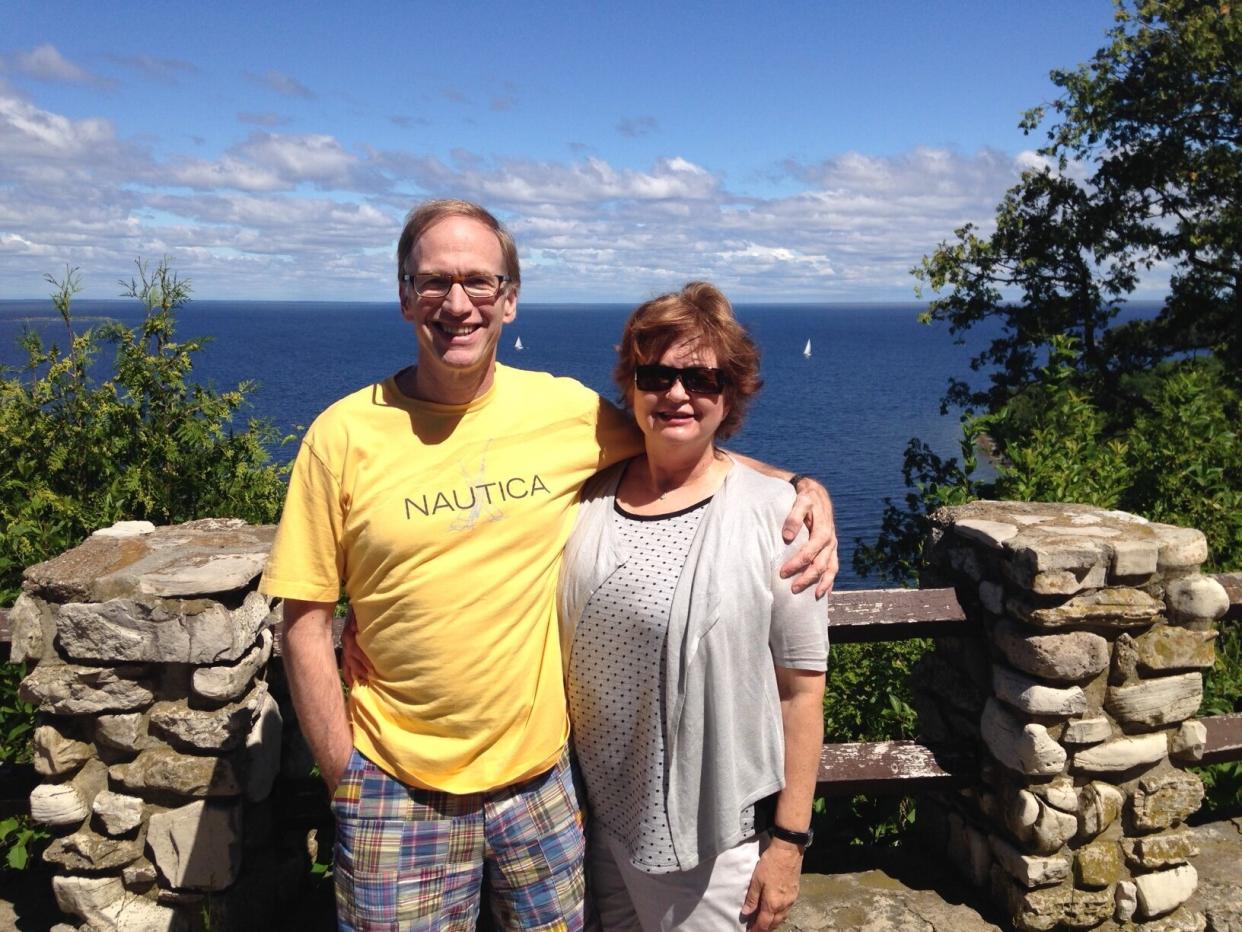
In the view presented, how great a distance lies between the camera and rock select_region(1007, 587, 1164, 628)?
319 centimetres

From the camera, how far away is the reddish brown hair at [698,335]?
2514 millimetres

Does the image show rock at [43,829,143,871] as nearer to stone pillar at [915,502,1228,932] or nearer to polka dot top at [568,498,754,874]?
polka dot top at [568,498,754,874]

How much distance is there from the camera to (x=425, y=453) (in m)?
2.44

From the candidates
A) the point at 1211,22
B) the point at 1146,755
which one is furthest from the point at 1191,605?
the point at 1211,22

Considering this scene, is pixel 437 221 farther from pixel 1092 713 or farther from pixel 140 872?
pixel 1092 713

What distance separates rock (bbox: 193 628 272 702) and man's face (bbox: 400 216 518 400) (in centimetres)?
112

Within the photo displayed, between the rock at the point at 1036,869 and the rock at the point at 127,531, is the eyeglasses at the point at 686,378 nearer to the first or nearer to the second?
the rock at the point at 127,531

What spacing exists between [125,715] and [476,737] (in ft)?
3.94

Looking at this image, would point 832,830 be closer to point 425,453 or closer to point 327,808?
point 327,808

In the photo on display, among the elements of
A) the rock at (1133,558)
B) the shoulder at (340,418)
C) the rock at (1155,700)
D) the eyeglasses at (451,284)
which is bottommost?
the rock at (1155,700)

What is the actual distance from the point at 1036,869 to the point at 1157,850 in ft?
1.48

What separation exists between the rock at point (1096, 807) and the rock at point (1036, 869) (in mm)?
133

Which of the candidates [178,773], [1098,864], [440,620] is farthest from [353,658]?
[1098,864]

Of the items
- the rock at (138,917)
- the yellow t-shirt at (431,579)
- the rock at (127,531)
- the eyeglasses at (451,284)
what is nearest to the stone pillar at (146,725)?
the rock at (138,917)
